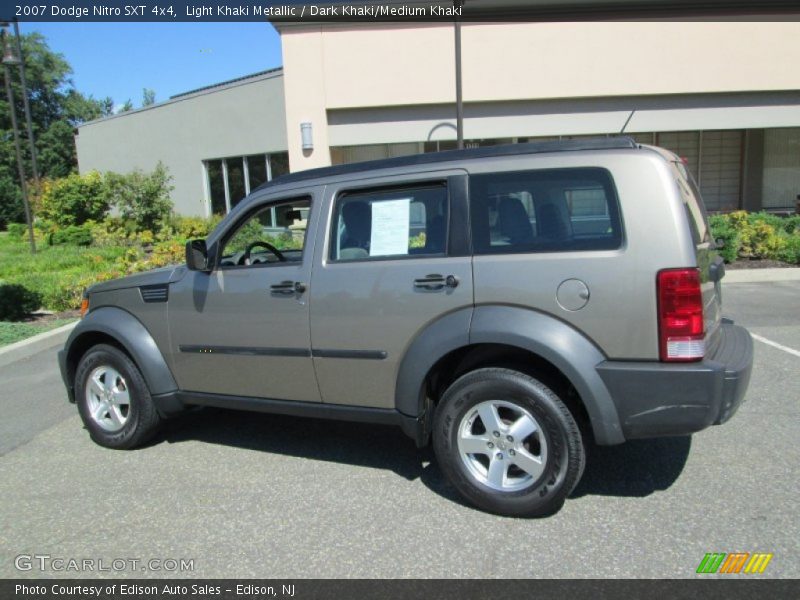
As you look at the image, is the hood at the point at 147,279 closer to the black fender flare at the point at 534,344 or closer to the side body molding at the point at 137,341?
the side body molding at the point at 137,341

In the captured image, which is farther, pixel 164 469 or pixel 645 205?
pixel 164 469

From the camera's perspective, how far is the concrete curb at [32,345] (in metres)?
7.39

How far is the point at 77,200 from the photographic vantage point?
1970cm

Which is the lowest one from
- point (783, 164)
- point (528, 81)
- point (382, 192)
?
point (382, 192)

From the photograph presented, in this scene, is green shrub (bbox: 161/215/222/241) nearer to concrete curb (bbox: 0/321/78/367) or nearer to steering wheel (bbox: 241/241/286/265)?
concrete curb (bbox: 0/321/78/367)

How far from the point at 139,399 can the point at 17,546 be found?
4.30ft

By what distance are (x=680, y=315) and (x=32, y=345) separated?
774 cm

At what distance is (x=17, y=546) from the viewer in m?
3.29

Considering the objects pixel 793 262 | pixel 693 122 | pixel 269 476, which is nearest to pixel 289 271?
pixel 269 476

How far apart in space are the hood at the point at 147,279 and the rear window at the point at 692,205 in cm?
321

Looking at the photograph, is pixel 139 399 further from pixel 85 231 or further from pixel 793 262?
pixel 85 231

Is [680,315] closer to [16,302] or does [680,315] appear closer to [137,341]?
[137,341]

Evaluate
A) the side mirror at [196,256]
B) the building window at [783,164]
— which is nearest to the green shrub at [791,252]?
the building window at [783,164]

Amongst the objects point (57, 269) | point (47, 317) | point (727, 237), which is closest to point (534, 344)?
point (47, 317)
